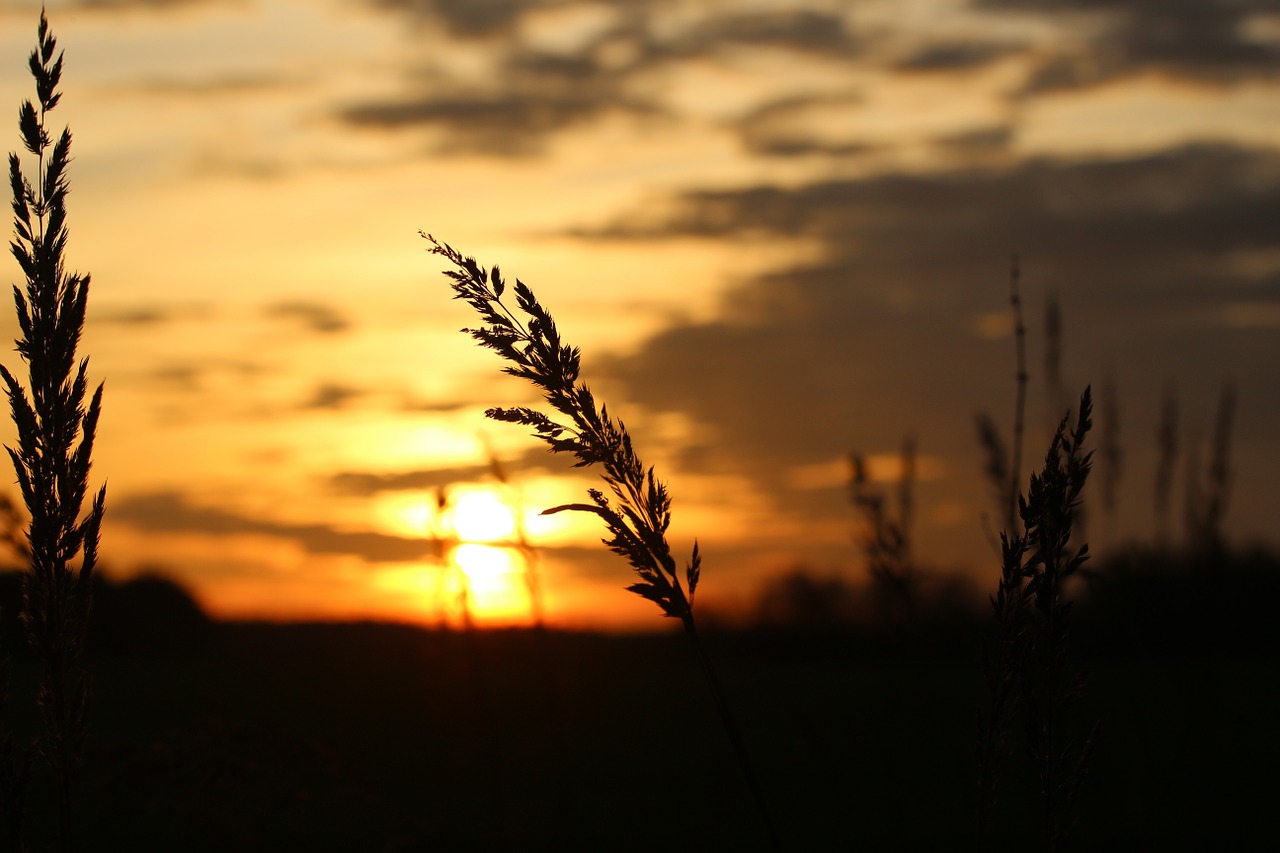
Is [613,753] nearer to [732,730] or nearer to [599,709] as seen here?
[599,709]

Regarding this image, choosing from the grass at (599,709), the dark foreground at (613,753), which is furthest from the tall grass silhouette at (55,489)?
the dark foreground at (613,753)

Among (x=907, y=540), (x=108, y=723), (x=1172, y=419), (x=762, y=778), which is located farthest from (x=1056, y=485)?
(x=108, y=723)

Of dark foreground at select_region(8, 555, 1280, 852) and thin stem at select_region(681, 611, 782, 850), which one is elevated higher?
thin stem at select_region(681, 611, 782, 850)

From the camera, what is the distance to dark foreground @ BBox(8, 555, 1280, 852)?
16.8ft

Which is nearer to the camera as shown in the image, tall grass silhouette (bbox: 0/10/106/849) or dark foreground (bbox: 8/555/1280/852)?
tall grass silhouette (bbox: 0/10/106/849)

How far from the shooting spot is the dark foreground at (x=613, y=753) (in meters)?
5.12

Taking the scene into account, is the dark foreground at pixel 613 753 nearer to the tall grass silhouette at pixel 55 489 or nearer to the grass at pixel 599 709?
the grass at pixel 599 709

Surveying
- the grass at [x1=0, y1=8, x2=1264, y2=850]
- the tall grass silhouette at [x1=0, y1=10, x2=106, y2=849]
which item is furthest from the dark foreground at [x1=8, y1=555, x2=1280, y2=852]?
the tall grass silhouette at [x1=0, y1=10, x2=106, y2=849]

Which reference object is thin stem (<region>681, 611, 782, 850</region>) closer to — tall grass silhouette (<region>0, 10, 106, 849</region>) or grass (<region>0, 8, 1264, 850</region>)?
grass (<region>0, 8, 1264, 850</region>)

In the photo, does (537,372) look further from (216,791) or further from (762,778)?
(762,778)

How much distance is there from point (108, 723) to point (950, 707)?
7887mm

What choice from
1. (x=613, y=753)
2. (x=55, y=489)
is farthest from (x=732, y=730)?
(x=613, y=753)

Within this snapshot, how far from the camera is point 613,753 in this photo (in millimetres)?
9844

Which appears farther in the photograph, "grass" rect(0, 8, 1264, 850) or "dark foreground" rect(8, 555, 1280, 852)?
"dark foreground" rect(8, 555, 1280, 852)
